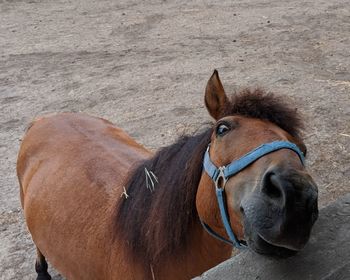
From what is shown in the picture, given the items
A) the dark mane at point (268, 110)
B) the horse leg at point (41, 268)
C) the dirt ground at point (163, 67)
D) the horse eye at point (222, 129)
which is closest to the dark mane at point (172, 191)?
the dark mane at point (268, 110)

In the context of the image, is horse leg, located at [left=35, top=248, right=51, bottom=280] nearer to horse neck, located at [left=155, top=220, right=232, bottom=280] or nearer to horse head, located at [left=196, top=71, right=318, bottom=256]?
horse neck, located at [left=155, top=220, right=232, bottom=280]

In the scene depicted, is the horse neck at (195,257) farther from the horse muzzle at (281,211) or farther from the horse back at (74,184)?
the horse muzzle at (281,211)

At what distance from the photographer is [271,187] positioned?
155 centimetres

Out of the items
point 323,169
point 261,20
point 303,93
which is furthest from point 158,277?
point 261,20

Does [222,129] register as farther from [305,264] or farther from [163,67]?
[163,67]

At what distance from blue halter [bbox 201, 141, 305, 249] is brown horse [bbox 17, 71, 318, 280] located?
2cm

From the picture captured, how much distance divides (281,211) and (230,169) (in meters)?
0.32

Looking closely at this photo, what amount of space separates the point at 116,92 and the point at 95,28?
2800mm

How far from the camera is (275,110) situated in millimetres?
1947

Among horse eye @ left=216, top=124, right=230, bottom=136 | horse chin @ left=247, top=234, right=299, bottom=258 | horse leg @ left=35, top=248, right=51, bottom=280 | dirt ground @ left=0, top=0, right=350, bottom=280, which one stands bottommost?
dirt ground @ left=0, top=0, right=350, bottom=280

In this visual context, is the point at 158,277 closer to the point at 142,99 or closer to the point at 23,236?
the point at 23,236

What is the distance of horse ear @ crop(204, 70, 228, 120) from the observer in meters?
2.09

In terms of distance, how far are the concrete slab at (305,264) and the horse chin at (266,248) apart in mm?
73

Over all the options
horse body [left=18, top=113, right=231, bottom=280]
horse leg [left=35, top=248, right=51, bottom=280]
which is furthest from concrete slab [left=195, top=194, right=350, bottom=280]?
horse leg [left=35, top=248, right=51, bottom=280]
